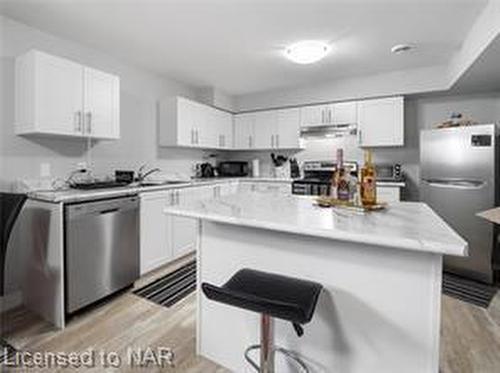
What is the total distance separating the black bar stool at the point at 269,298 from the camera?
99cm

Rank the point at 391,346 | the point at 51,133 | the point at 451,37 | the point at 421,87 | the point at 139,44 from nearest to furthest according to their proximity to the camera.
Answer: the point at 391,346 → the point at 51,133 → the point at 451,37 → the point at 139,44 → the point at 421,87

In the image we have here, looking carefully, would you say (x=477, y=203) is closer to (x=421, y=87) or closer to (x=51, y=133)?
(x=421, y=87)

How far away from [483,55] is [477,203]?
4.72 feet

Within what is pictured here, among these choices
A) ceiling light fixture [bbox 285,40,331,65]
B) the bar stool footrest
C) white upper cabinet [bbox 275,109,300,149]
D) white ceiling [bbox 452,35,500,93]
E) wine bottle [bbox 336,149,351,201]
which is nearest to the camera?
the bar stool footrest

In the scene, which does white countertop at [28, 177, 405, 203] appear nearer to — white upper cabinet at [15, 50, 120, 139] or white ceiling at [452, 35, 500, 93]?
white upper cabinet at [15, 50, 120, 139]

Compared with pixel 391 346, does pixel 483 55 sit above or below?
above

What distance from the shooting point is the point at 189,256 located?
3576mm

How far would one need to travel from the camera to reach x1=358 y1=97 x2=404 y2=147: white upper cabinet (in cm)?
367

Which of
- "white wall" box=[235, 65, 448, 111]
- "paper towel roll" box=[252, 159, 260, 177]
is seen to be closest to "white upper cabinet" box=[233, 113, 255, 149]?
"white wall" box=[235, 65, 448, 111]

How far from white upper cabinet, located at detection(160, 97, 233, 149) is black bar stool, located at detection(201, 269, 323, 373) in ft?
9.06

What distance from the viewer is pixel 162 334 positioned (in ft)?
6.53

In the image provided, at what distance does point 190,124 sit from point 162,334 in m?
2.69

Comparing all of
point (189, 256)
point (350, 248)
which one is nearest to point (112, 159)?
point (189, 256)

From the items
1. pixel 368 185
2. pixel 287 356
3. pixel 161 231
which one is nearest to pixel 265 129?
pixel 161 231
